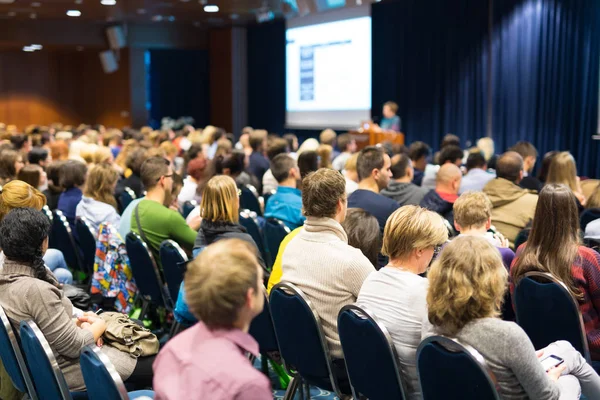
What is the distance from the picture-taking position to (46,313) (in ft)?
9.46

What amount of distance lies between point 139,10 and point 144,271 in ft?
40.8

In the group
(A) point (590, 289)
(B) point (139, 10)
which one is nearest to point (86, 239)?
(A) point (590, 289)

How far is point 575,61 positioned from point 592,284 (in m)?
8.31

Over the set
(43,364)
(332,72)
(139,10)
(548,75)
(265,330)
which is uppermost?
(139,10)

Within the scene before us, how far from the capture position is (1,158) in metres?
6.75

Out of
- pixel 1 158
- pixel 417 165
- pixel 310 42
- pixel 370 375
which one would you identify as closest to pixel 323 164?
pixel 417 165

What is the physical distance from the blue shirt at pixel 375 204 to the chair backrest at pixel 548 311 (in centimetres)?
157

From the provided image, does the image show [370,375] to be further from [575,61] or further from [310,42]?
[310,42]

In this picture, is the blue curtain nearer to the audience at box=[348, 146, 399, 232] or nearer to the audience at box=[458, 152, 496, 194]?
the audience at box=[458, 152, 496, 194]

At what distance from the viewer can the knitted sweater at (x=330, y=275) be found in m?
3.19

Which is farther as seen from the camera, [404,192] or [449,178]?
[404,192]

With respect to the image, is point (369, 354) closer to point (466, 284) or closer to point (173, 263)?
point (466, 284)

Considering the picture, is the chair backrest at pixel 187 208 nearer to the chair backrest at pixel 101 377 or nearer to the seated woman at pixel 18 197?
the seated woman at pixel 18 197

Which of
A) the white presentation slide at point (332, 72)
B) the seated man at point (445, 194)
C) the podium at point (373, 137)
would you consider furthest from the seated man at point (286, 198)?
the white presentation slide at point (332, 72)
